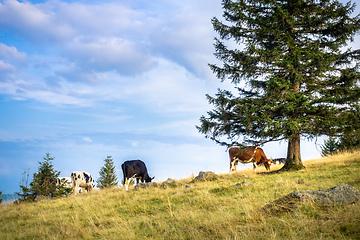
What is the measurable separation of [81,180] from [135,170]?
6285 millimetres

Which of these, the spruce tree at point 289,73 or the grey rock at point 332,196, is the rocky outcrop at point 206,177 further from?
the grey rock at point 332,196

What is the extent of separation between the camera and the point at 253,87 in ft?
61.3

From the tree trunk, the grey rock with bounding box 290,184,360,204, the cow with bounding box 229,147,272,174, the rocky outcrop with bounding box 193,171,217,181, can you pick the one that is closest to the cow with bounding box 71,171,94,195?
the rocky outcrop with bounding box 193,171,217,181

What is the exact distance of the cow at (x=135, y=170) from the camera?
20531 millimetres

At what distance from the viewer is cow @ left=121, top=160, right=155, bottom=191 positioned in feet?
67.4

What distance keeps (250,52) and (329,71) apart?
5.87m

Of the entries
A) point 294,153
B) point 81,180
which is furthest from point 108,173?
point 294,153

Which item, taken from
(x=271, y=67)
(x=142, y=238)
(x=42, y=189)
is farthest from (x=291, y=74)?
(x=42, y=189)

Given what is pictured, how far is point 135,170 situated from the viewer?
20953 mm

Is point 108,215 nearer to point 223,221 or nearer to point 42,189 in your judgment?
point 223,221

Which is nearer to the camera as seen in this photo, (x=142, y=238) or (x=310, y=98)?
(x=142, y=238)

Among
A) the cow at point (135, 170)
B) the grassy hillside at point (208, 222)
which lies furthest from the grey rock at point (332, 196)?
the cow at point (135, 170)

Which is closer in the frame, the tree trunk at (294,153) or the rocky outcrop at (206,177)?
the rocky outcrop at (206,177)

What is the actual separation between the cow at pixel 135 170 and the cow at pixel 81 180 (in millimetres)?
5426
